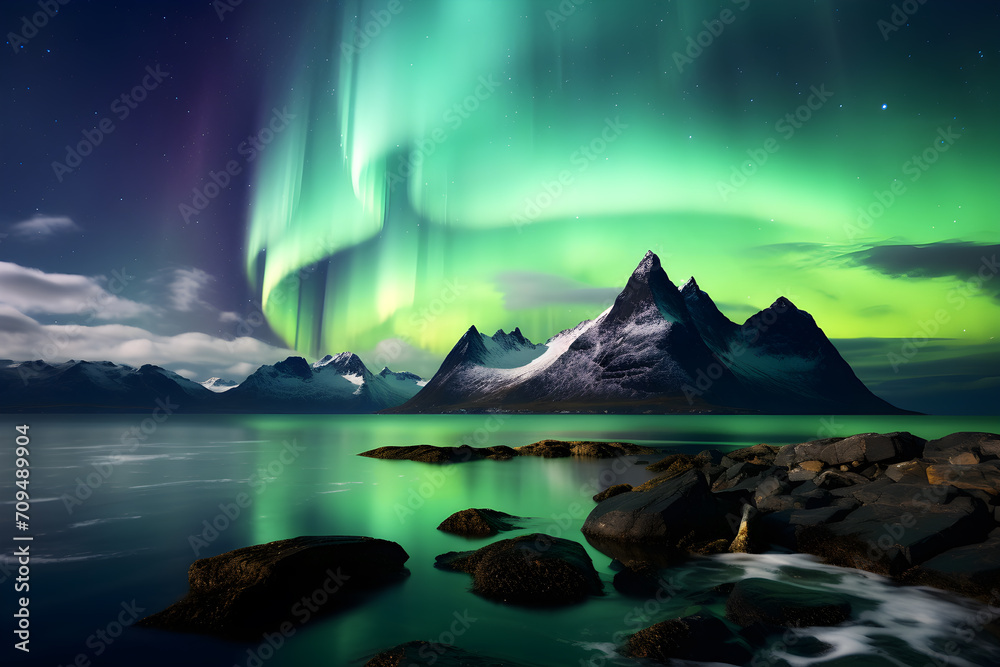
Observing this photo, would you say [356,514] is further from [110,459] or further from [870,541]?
[110,459]

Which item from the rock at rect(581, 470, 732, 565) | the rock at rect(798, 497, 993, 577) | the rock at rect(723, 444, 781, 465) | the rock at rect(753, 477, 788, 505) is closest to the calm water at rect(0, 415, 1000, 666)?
the rock at rect(798, 497, 993, 577)

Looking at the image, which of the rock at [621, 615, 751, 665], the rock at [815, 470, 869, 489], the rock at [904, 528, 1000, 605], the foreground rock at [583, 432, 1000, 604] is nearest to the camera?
the rock at [621, 615, 751, 665]

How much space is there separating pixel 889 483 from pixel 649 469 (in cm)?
2171

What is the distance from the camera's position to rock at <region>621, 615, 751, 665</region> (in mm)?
8359

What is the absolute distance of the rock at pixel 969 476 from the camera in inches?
632

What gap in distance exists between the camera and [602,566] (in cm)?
1422

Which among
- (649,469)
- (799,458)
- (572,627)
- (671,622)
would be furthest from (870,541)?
(649,469)

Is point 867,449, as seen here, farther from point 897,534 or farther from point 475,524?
point 475,524

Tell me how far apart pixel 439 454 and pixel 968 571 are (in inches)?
1714

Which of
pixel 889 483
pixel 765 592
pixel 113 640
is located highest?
pixel 889 483

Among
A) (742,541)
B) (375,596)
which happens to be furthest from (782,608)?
(375,596)

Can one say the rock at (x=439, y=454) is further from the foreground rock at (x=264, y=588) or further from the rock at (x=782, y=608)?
the rock at (x=782, y=608)

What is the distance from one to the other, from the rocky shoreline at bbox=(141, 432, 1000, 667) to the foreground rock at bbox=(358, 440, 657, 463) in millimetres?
30822

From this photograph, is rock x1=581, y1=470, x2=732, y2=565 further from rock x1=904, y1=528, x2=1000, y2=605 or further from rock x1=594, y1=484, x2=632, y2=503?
rock x1=594, y1=484, x2=632, y2=503
